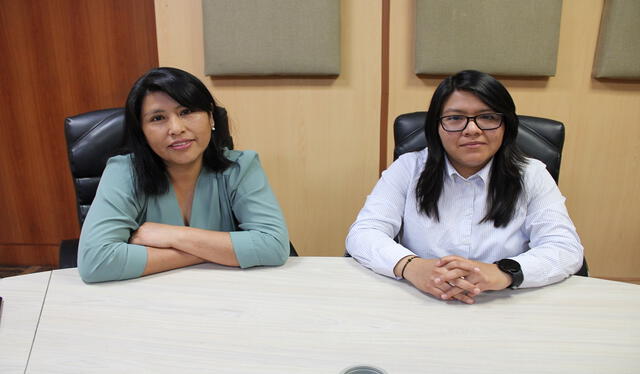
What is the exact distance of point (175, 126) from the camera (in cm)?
127

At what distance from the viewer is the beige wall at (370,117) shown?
2.17 metres

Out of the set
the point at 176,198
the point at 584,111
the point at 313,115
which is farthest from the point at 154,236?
the point at 584,111

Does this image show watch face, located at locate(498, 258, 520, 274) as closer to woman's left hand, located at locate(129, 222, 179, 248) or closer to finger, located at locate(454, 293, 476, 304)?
finger, located at locate(454, 293, 476, 304)

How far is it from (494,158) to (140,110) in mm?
1062

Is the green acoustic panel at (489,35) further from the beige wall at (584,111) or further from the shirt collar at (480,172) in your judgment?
the shirt collar at (480,172)

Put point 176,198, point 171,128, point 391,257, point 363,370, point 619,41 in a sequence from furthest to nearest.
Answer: point 619,41, point 176,198, point 171,128, point 391,257, point 363,370

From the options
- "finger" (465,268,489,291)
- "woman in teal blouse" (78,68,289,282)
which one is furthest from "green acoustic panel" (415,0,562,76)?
"finger" (465,268,489,291)

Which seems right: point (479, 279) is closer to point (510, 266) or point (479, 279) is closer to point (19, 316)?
point (510, 266)

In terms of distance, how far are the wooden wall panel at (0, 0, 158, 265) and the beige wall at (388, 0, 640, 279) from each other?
1.29 metres

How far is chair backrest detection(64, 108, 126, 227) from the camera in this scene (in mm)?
1573

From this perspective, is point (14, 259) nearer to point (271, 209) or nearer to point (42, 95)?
point (42, 95)

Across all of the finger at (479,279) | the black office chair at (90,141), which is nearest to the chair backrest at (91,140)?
the black office chair at (90,141)

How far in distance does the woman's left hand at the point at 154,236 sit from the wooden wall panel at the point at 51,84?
1424mm

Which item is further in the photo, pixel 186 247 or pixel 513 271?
pixel 186 247
